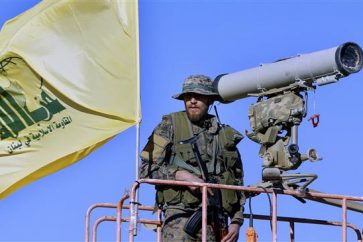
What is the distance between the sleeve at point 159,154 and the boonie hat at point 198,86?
375 millimetres

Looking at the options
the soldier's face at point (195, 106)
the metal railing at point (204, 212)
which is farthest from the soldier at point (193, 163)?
the metal railing at point (204, 212)

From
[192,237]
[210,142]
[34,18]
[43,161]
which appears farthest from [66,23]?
[192,237]

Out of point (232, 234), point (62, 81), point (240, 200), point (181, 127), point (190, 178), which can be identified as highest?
point (62, 81)

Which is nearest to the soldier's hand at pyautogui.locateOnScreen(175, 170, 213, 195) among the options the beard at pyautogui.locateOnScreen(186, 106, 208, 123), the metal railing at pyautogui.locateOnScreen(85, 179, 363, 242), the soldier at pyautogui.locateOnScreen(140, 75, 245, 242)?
the soldier at pyautogui.locateOnScreen(140, 75, 245, 242)

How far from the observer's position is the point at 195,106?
484 inches

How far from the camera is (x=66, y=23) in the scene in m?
13.7

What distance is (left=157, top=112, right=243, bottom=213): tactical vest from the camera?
467 inches

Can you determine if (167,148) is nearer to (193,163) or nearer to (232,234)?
(193,163)

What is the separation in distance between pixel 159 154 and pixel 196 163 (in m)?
0.43

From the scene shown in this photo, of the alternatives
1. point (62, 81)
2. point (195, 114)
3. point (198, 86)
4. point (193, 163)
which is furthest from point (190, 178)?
point (62, 81)

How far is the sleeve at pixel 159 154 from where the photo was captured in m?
11.9

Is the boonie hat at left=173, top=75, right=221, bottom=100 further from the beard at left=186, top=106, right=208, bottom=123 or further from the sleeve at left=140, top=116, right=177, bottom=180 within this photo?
the sleeve at left=140, top=116, right=177, bottom=180

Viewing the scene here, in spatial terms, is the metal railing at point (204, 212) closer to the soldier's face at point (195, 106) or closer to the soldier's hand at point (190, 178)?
the soldier's hand at point (190, 178)

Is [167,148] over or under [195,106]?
under
